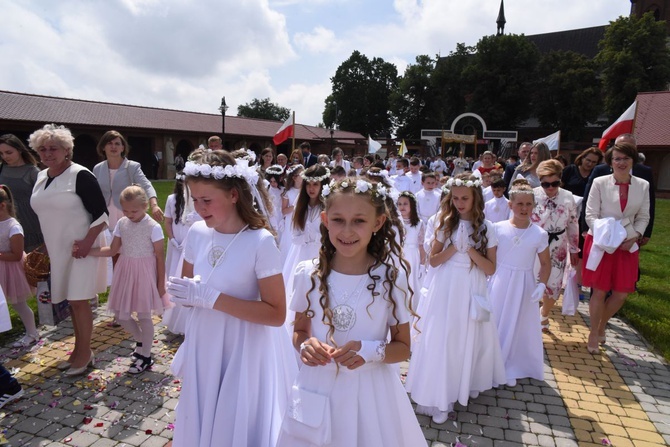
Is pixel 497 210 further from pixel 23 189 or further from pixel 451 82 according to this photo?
pixel 451 82

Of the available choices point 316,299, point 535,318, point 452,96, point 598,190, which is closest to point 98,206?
point 316,299

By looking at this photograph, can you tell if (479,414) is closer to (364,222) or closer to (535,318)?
(535,318)

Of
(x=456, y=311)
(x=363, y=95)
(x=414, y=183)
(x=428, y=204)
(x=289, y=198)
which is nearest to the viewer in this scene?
(x=456, y=311)

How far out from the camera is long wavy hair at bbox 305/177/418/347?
95.3 inches

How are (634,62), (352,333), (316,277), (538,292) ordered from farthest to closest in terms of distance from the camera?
(634,62), (538,292), (316,277), (352,333)

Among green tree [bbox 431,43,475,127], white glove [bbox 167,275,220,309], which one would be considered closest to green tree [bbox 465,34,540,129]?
green tree [bbox 431,43,475,127]

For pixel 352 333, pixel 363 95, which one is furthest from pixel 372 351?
pixel 363 95

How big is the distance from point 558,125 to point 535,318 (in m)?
53.4

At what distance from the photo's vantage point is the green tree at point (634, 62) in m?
41.3

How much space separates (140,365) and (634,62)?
50.9m

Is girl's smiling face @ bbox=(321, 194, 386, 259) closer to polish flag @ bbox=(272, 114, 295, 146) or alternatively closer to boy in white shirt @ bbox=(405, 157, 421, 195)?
boy in white shirt @ bbox=(405, 157, 421, 195)

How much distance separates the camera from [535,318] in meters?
4.77

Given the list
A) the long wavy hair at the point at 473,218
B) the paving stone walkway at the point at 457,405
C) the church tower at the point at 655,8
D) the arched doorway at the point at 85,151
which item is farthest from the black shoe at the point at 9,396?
the church tower at the point at 655,8

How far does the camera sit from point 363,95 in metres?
70.0
